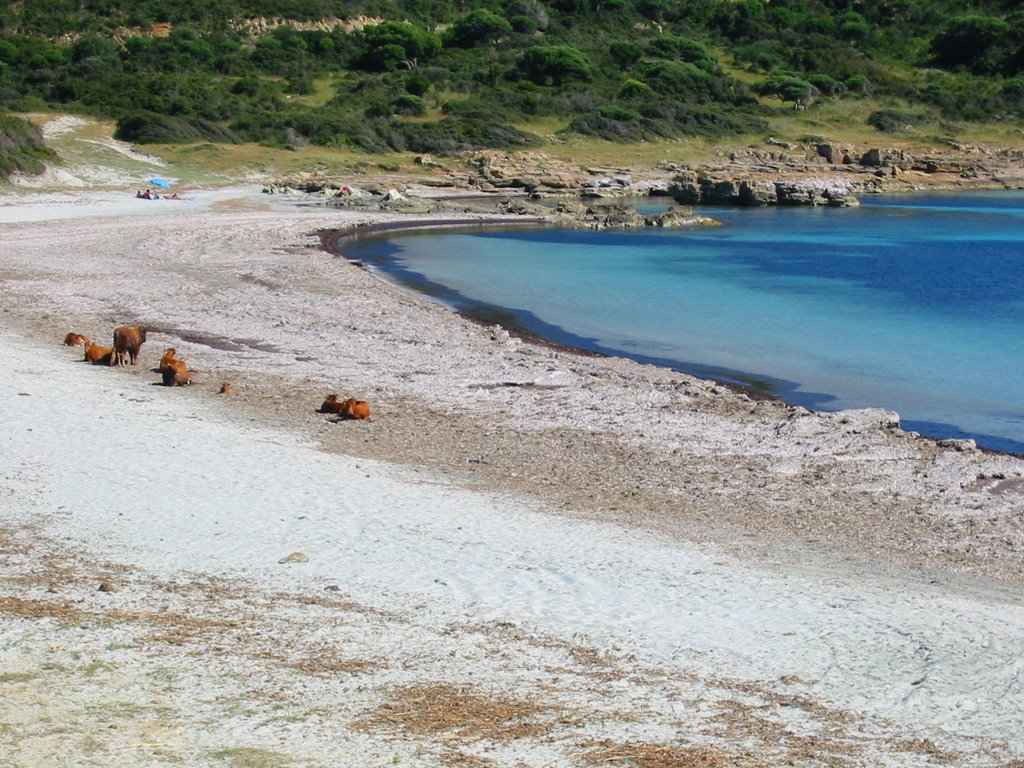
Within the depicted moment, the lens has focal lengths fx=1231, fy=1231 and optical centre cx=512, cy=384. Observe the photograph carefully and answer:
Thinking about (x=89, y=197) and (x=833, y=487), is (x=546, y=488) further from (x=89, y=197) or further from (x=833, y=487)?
(x=89, y=197)

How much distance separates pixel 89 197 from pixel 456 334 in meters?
23.2

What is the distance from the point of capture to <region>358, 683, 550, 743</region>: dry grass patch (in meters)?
5.15

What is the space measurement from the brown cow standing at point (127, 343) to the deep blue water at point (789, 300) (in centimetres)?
731

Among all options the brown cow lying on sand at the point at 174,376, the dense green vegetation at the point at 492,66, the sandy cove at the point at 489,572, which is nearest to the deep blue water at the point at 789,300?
the sandy cove at the point at 489,572

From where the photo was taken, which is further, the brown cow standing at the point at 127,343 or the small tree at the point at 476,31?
the small tree at the point at 476,31

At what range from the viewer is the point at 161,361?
45.4 ft

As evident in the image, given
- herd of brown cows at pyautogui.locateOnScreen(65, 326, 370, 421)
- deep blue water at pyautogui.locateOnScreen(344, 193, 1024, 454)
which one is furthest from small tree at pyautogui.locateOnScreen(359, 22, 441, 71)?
herd of brown cows at pyautogui.locateOnScreen(65, 326, 370, 421)

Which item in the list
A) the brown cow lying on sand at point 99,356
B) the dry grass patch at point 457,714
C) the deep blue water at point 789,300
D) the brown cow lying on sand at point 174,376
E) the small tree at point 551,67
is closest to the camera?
the dry grass patch at point 457,714

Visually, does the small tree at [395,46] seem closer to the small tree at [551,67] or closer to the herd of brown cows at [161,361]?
the small tree at [551,67]

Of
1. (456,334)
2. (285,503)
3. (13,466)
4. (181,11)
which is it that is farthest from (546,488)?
(181,11)

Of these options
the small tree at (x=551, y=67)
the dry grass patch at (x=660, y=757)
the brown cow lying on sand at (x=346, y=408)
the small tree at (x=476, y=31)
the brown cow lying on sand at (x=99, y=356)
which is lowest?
the dry grass patch at (x=660, y=757)

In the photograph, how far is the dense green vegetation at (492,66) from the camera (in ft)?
185

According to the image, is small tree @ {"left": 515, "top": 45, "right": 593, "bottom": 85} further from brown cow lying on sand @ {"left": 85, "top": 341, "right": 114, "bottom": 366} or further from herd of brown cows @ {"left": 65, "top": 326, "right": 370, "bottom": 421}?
brown cow lying on sand @ {"left": 85, "top": 341, "right": 114, "bottom": 366}

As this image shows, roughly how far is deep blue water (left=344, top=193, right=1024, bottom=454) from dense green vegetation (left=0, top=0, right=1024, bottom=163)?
69.6 ft
